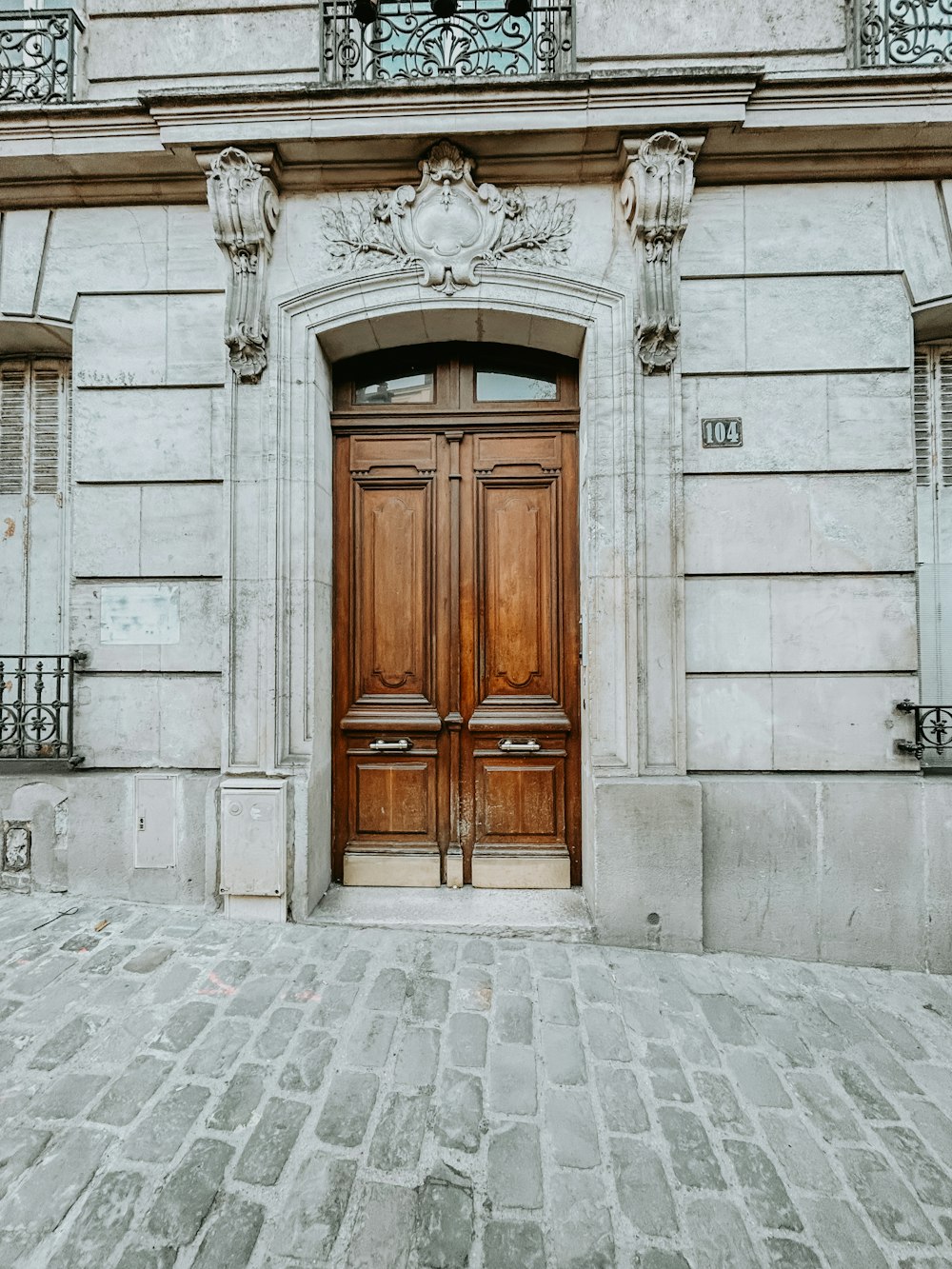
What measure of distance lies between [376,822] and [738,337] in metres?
4.40

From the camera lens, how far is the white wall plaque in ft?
14.1

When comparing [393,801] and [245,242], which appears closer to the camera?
[245,242]

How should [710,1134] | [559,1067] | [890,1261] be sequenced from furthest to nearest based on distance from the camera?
[559,1067] → [710,1134] → [890,1261]

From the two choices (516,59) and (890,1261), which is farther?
(516,59)

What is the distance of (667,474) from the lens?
4.07 meters

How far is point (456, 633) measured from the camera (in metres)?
4.54

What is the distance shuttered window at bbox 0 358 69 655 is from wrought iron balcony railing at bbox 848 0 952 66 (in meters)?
6.45

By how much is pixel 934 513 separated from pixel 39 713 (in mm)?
6813

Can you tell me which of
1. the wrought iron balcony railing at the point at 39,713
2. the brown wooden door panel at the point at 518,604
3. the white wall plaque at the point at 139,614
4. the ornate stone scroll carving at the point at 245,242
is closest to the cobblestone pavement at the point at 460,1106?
the wrought iron balcony railing at the point at 39,713

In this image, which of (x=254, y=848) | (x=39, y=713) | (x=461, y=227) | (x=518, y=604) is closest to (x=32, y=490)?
(x=39, y=713)

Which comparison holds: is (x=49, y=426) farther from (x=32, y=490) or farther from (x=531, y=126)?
(x=531, y=126)

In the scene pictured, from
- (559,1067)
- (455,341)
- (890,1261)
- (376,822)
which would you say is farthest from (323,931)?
(455,341)

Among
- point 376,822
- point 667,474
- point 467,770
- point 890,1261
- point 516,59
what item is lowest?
point 890,1261

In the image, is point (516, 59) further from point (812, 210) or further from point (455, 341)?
point (812, 210)
